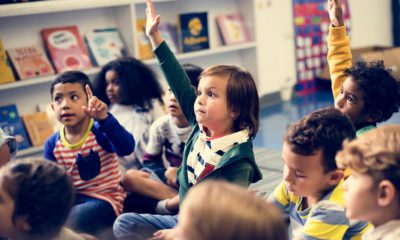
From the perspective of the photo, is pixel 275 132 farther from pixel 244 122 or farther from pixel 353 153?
pixel 353 153

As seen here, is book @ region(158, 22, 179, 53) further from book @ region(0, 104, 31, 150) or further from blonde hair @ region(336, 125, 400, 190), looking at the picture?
blonde hair @ region(336, 125, 400, 190)

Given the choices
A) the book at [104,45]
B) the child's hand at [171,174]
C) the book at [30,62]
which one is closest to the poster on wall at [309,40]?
the book at [104,45]

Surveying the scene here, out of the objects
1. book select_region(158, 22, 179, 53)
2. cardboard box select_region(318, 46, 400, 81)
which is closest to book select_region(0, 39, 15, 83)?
book select_region(158, 22, 179, 53)

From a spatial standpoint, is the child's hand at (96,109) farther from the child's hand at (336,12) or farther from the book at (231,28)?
the book at (231,28)

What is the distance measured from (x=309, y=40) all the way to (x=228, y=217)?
4.51 metres

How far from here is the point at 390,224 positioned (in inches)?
46.6

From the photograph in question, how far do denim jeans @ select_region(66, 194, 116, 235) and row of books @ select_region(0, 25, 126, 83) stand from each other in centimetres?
135

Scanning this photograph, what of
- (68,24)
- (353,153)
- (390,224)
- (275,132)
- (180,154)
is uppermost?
(68,24)

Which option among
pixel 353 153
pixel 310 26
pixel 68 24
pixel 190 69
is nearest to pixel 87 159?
pixel 190 69

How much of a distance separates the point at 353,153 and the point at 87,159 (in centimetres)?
128

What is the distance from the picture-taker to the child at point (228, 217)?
91cm

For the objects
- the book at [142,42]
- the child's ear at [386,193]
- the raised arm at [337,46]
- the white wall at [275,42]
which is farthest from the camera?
the white wall at [275,42]

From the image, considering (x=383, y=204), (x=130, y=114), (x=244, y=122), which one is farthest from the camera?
(x=130, y=114)

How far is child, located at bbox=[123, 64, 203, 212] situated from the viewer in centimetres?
239
